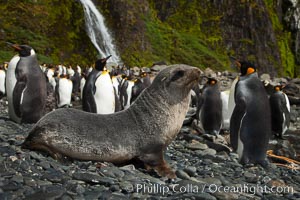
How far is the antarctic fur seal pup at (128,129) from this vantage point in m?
5.73

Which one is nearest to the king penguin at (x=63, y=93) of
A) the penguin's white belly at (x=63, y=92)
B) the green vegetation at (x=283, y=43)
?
the penguin's white belly at (x=63, y=92)

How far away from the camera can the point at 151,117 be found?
6.08 meters

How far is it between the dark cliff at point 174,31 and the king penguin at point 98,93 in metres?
17.8

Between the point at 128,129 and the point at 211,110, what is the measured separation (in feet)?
22.5

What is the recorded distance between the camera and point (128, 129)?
5957 millimetres

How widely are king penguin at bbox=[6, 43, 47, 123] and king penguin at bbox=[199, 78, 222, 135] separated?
4846 mm

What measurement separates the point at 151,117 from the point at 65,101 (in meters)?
13.4

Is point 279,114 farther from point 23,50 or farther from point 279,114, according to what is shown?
point 23,50

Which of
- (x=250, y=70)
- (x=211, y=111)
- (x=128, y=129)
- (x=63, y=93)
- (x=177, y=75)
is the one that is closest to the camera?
(x=128, y=129)

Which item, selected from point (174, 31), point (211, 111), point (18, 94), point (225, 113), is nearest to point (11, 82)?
point (18, 94)

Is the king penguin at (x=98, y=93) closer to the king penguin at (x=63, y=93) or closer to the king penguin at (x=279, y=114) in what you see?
the king penguin at (x=279, y=114)

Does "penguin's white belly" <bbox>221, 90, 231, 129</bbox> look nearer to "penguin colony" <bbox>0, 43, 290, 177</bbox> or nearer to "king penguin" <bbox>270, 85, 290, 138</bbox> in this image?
"penguin colony" <bbox>0, 43, 290, 177</bbox>

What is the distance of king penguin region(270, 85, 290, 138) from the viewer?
45.4 ft

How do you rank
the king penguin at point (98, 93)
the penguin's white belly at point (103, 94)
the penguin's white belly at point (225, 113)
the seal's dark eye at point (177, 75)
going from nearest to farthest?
the seal's dark eye at point (177, 75) < the king penguin at point (98, 93) < the penguin's white belly at point (103, 94) < the penguin's white belly at point (225, 113)
